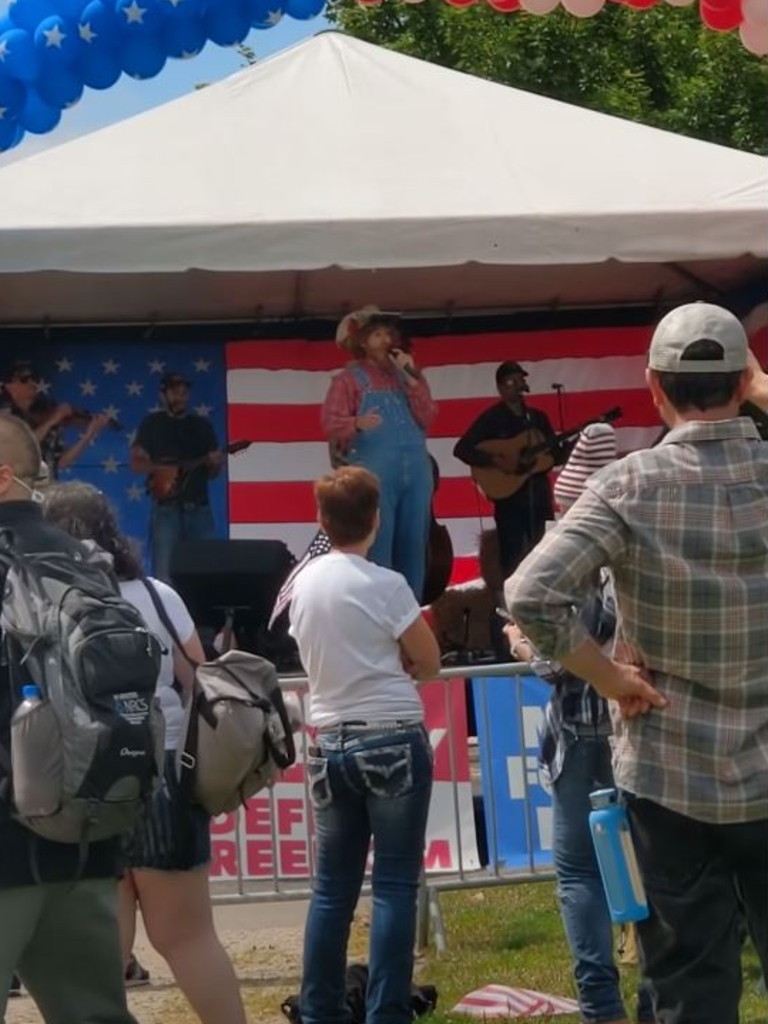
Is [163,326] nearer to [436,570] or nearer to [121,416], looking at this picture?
[121,416]

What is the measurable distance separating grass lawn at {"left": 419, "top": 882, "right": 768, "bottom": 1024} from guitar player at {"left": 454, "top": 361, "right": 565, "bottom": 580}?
4.60m

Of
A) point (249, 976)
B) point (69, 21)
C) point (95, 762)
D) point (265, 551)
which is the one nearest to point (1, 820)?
point (95, 762)

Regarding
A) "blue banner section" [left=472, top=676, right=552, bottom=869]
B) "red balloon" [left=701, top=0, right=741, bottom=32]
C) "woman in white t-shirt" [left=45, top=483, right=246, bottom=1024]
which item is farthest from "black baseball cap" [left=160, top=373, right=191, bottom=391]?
"woman in white t-shirt" [left=45, top=483, right=246, bottom=1024]

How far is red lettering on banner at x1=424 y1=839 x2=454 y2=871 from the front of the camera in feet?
20.6

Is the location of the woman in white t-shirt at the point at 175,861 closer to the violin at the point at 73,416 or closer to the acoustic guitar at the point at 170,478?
the acoustic guitar at the point at 170,478

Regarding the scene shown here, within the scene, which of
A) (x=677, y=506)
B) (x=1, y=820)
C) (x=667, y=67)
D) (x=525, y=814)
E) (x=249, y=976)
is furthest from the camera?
(x=667, y=67)

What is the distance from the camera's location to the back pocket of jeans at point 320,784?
4.59 m

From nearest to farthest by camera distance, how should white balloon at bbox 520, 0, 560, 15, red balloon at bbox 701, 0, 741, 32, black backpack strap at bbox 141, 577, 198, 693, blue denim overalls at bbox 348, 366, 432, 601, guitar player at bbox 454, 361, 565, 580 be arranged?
black backpack strap at bbox 141, 577, 198, 693
red balloon at bbox 701, 0, 741, 32
white balloon at bbox 520, 0, 560, 15
blue denim overalls at bbox 348, 366, 432, 601
guitar player at bbox 454, 361, 565, 580

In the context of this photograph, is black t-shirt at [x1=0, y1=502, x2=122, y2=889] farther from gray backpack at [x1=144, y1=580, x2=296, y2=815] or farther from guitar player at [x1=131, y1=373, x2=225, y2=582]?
guitar player at [x1=131, y1=373, x2=225, y2=582]

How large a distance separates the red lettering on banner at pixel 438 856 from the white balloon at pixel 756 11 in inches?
124

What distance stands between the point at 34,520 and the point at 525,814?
3100mm

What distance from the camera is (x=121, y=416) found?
11422mm

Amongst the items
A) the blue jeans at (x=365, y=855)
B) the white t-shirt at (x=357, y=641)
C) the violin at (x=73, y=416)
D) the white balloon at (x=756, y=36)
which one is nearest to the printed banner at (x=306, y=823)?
the blue jeans at (x=365, y=855)

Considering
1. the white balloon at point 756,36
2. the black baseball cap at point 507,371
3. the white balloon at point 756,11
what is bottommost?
the black baseball cap at point 507,371
